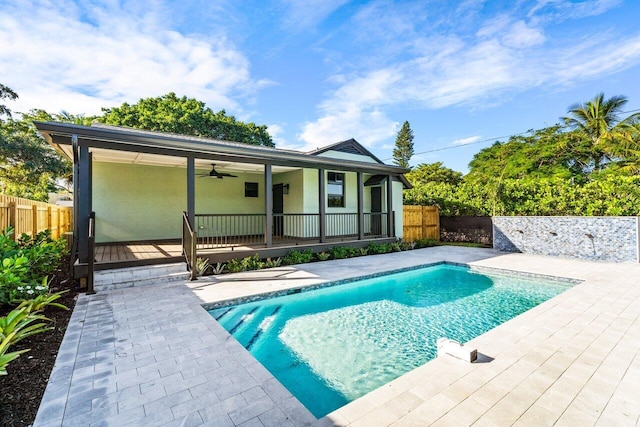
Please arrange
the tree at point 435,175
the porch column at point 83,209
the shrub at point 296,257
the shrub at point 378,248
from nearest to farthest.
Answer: the porch column at point 83,209 < the shrub at point 296,257 < the shrub at point 378,248 < the tree at point 435,175

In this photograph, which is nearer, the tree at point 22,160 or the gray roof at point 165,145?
the gray roof at point 165,145

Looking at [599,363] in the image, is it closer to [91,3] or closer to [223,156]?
[223,156]

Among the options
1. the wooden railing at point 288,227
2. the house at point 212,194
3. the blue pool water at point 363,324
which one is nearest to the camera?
the blue pool water at point 363,324

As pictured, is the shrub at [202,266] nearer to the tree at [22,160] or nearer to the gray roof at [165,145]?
the gray roof at [165,145]

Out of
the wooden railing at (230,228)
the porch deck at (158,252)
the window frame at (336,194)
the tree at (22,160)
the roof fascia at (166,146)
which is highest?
the tree at (22,160)

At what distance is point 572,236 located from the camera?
988 cm

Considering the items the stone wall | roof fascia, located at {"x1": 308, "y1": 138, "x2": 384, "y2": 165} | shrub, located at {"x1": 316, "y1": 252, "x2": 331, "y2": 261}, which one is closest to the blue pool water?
shrub, located at {"x1": 316, "y1": 252, "x2": 331, "y2": 261}

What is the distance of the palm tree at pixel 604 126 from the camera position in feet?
55.3

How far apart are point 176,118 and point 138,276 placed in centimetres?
2167

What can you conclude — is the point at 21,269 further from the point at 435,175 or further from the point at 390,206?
the point at 435,175

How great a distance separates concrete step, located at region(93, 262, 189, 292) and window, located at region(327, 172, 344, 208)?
245 inches

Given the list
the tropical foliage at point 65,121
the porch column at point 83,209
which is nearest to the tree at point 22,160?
the tropical foliage at point 65,121

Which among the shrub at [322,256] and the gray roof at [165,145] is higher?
the gray roof at [165,145]

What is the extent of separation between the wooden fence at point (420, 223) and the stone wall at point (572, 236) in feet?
9.51
